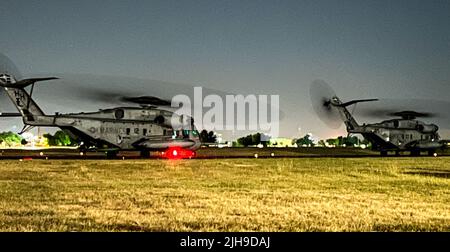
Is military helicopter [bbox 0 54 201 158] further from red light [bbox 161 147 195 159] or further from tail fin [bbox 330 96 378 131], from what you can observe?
tail fin [bbox 330 96 378 131]

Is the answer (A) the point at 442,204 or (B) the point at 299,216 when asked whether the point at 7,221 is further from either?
(A) the point at 442,204

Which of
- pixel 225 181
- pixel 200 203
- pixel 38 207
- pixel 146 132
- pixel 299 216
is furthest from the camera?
pixel 146 132

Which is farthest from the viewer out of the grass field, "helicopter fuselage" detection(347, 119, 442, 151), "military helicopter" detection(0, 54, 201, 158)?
"helicopter fuselage" detection(347, 119, 442, 151)

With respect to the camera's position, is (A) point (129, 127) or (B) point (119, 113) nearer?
(B) point (119, 113)

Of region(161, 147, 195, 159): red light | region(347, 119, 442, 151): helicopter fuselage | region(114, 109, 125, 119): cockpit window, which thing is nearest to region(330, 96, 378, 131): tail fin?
region(347, 119, 442, 151): helicopter fuselage

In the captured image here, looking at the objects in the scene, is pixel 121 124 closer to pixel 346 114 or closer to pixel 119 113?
pixel 119 113

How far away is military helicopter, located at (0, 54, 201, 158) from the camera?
47750mm

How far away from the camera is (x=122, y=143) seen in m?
51.3

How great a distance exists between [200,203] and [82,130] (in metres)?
36.4

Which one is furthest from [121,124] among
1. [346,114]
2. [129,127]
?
[346,114]

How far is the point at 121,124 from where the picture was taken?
5103 centimetres

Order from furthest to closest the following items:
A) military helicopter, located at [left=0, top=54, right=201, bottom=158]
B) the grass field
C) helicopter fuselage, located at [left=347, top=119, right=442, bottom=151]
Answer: helicopter fuselage, located at [left=347, top=119, right=442, bottom=151]
military helicopter, located at [left=0, top=54, right=201, bottom=158]
the grass field
